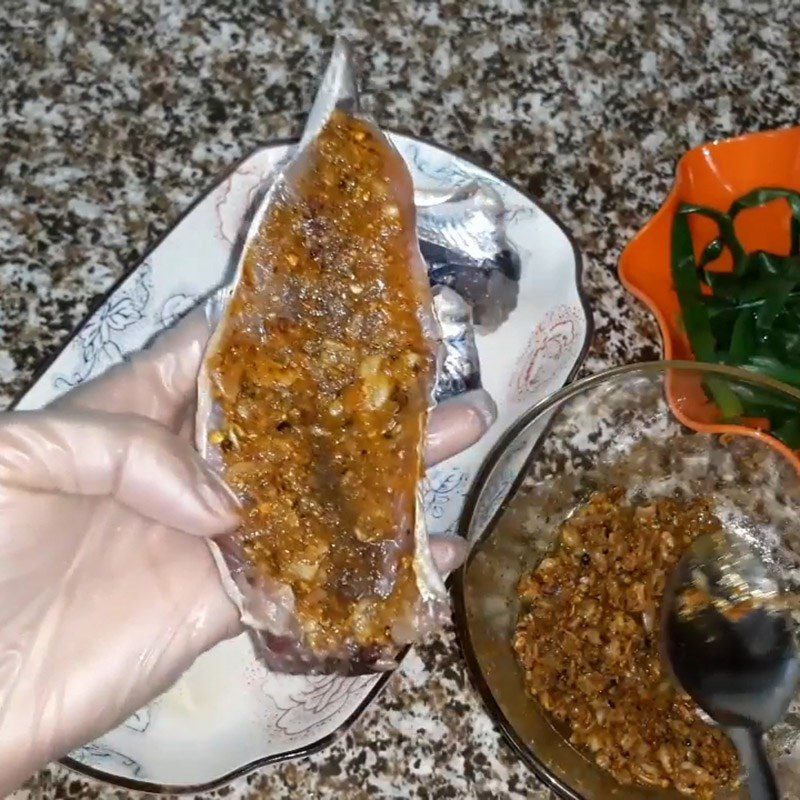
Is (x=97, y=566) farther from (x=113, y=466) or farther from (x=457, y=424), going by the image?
(x=457, y=424)

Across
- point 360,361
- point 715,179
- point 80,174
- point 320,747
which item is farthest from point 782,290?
point 80,174

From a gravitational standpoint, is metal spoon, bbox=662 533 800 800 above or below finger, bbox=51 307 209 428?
below

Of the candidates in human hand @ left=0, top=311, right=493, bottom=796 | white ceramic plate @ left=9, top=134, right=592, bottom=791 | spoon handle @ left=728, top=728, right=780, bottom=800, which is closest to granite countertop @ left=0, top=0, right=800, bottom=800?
white ceramic plate @ left=9, top=134, right=592, bottom=791

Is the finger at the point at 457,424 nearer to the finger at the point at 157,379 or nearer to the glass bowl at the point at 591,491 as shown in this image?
the glass bowl at the point at 591,491

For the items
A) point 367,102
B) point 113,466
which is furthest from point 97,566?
point 367,102

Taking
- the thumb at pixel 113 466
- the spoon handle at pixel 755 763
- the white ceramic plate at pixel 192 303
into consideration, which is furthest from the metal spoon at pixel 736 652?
the thumb at pixel 113 466

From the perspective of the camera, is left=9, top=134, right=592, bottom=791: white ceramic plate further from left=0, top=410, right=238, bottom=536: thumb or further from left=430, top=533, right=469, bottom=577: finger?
left=0, top=410, right=238, bottom=536: thumb

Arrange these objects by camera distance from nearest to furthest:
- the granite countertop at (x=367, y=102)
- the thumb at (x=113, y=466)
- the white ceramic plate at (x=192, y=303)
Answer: the thumb at (x=113, y=466)
the white ceramic plate at (x=192, y=303)
the granite countertop at (x=367, y=102)
